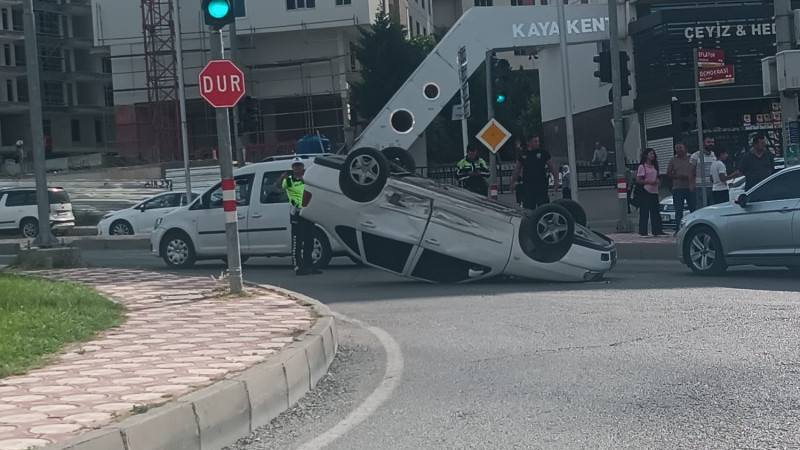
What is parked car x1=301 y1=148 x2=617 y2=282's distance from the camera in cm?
1508

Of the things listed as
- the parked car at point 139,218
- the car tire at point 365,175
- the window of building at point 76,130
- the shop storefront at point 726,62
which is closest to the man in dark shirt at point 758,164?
the car tire at point 365,175

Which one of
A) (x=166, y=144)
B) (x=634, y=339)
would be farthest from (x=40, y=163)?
(x=166, y=144)

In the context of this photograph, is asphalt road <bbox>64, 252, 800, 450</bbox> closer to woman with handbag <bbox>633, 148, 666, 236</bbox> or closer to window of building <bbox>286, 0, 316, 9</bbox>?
woman with handbag <bbox>633, 148, 666, 236</bbox>

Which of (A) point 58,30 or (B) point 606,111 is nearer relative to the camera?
(B) point 606,111

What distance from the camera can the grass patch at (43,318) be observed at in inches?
335

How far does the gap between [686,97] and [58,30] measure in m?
47.9

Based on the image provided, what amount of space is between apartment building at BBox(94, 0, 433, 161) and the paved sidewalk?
45.3 m

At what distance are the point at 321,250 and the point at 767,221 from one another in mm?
7180

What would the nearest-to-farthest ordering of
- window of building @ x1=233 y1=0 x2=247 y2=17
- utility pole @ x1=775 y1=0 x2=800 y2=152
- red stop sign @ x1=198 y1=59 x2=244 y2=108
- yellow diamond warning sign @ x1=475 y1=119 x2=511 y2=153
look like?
red stop sign @ x1=198 y1=59 x2=244 y2=108 < utility pole @ x1=775 y1=0 x2=800 y2=152 < yellow diamond warning sign @ x1=475 y1=119 x2=511 y2=153 < window of building @ x1=233 y1=0 x2=247 y2=17

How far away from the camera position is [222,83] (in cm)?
1264

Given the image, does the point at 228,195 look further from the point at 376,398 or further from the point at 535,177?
the point at 535,177

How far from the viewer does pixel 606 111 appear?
4369 cm

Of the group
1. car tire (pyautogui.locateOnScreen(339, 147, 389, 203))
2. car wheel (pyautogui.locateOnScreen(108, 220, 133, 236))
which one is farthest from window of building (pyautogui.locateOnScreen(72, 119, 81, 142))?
car tire (pyautogui.locateOnScreen(339, 147, 389, 203))

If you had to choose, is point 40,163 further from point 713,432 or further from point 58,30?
point 58,30
